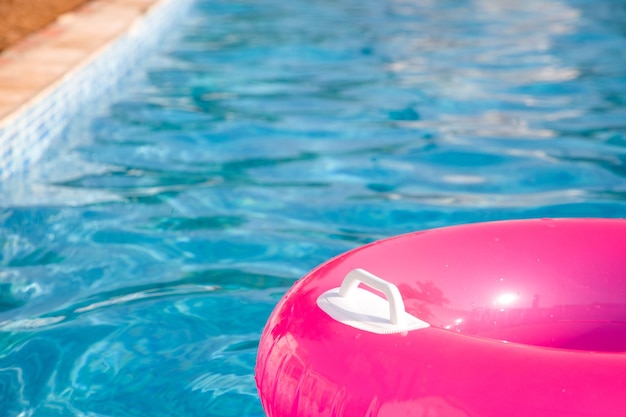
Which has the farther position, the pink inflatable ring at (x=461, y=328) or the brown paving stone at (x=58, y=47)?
the brown paving stone at (x=58, y=47)

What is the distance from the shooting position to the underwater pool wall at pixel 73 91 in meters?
4.24

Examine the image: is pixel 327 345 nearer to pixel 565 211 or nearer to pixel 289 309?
pixel 289 309

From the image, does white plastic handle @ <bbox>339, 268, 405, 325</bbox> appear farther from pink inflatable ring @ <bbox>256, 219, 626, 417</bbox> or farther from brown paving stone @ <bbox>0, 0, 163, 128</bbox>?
brown paving stone @ <bbox>0, 0, 163, 128</bbox>

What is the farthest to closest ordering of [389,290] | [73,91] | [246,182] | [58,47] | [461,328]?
[58,47] < [73,91] < [246,182] < [461,328] < [389,290]

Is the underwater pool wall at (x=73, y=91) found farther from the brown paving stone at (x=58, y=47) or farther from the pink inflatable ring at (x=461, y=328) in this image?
the pink inflatable ring at (x=461, y=328)

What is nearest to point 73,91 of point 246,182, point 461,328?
point 246,182

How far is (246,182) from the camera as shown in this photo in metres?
4.20

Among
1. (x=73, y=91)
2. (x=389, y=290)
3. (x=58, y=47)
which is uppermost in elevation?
(x=389, y=290)

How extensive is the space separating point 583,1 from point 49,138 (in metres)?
5.81

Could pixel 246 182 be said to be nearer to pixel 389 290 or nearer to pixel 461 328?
pixel 461 328

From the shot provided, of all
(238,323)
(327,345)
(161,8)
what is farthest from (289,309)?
(161,8)

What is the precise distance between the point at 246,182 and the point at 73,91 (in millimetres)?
1456

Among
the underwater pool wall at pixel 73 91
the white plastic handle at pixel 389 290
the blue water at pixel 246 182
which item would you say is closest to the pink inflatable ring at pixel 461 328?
the white plastic handle at pixel 389 290

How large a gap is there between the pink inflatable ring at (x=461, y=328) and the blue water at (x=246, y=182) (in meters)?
0.67
